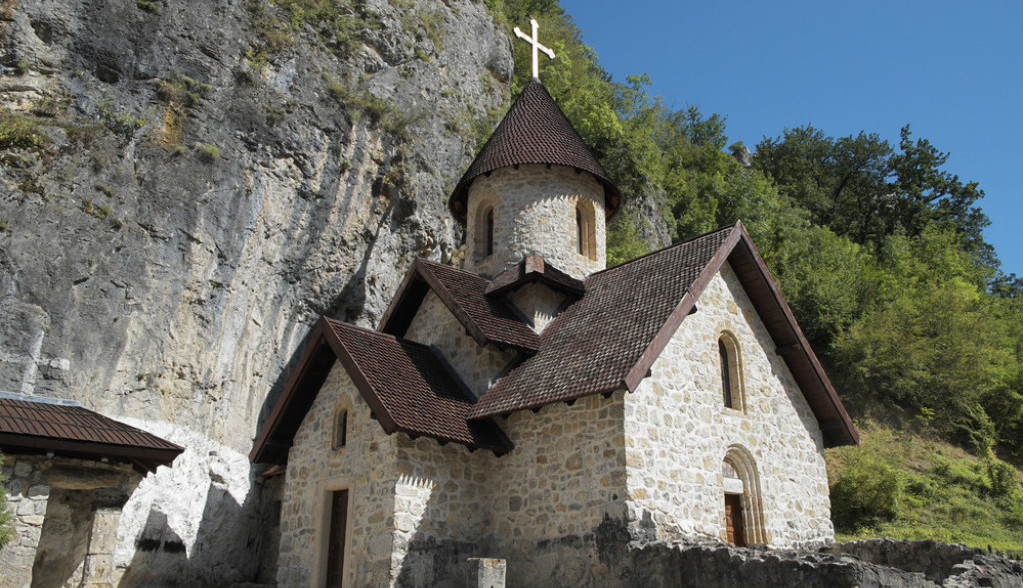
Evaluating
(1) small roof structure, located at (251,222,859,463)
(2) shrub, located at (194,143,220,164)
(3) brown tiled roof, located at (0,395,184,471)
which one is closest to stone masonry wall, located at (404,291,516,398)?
(1) small roof structure, located at (251,222,859,463)

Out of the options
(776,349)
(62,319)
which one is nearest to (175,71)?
(62,319)

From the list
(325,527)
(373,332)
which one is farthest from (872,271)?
(325,527)

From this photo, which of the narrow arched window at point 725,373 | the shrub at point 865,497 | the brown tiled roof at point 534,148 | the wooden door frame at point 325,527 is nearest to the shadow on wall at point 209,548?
the wooden door frame at point 325,527

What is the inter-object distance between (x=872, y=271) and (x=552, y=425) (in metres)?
27.6

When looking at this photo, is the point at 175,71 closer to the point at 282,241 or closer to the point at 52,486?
the point at 282,241

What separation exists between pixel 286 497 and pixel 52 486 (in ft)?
15.0

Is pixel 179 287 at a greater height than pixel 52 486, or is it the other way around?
pixel 179 287

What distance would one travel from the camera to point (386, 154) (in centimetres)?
2044

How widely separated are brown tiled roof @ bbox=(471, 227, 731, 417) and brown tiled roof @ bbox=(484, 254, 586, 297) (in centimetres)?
40

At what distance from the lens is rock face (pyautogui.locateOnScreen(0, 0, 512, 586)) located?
1404 centimetres

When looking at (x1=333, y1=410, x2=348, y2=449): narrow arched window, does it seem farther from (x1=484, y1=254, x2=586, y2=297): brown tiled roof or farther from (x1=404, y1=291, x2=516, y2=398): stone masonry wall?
(x1=484, y1=254, x2=586, y2=297): brown tiled roof

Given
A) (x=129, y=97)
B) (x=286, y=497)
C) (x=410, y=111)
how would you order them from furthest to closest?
(x=410, y=111) → (x=129, y=97) → (x=286, y=497)

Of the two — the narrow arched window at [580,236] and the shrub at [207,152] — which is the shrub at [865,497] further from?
the shrub at [207,152]

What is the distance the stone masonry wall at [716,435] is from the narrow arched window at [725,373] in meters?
0.26
